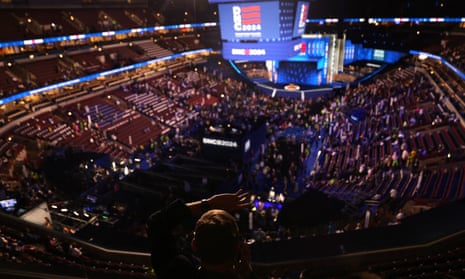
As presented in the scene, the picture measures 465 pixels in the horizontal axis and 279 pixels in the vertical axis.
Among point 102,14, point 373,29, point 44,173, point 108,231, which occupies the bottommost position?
point 44,173

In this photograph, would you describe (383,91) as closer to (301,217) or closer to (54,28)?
(301,217)

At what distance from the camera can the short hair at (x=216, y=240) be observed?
1.51m

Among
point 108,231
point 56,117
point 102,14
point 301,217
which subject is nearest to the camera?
point 108,231

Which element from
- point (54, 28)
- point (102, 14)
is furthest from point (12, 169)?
point (102, 14)

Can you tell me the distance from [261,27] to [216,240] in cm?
2949

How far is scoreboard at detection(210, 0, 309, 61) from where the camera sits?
28.3m

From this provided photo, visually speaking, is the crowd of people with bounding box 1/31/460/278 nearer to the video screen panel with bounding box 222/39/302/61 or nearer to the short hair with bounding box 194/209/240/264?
the video screen panel with bounding box 222/39/302/61

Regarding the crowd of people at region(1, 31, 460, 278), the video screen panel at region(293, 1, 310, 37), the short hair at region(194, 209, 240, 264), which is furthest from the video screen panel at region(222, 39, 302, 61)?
the short hair at region(194, 209, 240, 264)

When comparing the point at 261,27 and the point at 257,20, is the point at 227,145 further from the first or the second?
the point at 257,20

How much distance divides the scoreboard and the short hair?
2896 cm

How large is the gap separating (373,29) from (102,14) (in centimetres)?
3856

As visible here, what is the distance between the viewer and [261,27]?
2891 centimetres

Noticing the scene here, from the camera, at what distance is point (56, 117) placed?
25.5m

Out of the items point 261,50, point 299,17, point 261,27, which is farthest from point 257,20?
point 299,17
